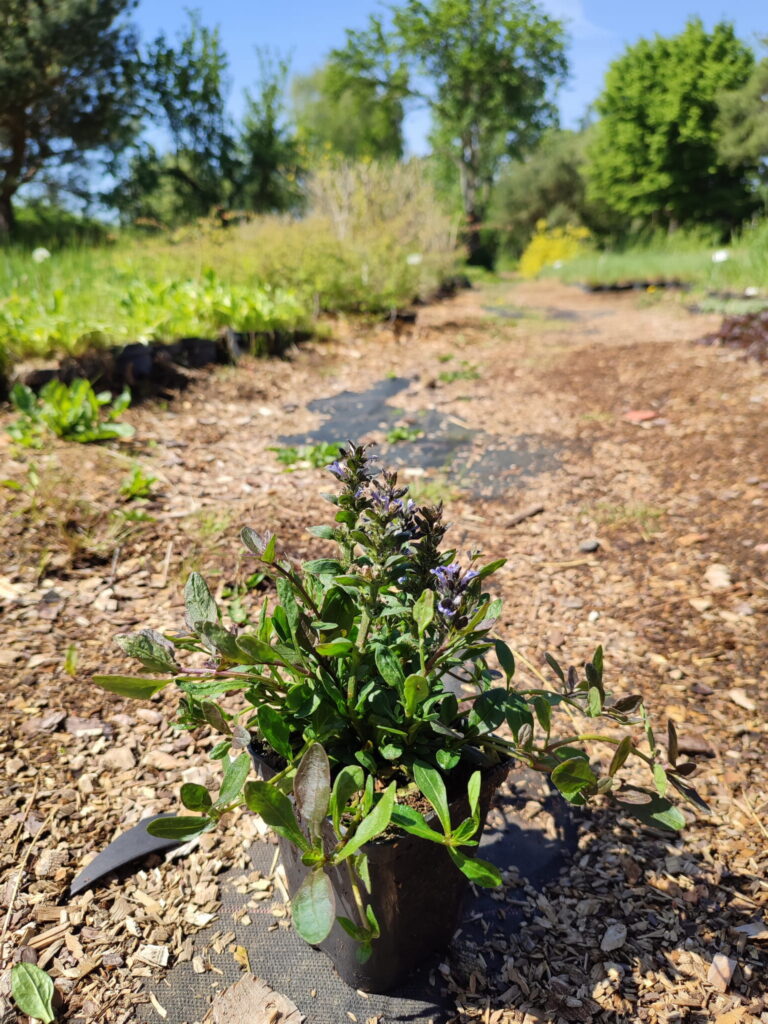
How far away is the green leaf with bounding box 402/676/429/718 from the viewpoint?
0.92 meters

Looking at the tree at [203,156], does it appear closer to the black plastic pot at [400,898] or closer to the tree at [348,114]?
the tree at [348,114]

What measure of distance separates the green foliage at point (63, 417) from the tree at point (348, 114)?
24.4 meters

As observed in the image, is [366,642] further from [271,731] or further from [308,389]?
[308,389]

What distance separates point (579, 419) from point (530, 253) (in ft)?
61.5

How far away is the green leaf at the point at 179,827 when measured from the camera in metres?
0.90

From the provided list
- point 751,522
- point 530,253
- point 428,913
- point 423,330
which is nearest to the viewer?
point 428,913

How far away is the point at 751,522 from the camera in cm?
296

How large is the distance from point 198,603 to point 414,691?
37cm

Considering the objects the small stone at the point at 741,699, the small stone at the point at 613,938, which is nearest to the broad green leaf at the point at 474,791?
the small stone at the point at 613,938

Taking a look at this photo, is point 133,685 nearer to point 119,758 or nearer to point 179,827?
point 179,827

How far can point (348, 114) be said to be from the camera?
30.9 metres

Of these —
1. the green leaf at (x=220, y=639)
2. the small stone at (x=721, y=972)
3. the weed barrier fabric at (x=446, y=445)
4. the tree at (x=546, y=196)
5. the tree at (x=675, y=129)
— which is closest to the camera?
the green leaf at (x=220, y=639)

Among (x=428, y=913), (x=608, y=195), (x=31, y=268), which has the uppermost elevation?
(x=608, y=195)

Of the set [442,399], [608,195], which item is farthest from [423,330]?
[608,195]
